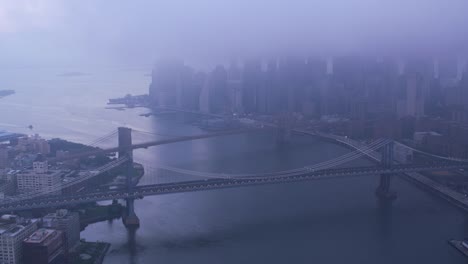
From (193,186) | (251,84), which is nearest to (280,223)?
(193,186)

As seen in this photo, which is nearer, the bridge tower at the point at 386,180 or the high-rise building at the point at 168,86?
the bridge tower at the point at 386,180

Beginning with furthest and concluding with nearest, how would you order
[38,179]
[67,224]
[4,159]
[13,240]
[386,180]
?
[4,159], [386,180], [38,179], [67,224], [13,240]

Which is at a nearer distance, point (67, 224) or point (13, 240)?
point (13, 240)

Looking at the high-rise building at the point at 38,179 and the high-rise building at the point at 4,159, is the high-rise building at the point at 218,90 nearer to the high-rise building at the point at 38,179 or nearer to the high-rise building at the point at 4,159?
the high-rise building at the point at 4,159

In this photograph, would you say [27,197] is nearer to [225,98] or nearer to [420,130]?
[420,130]

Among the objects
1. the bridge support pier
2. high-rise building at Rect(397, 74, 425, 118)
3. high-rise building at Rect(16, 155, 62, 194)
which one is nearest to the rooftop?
the bridge support pier

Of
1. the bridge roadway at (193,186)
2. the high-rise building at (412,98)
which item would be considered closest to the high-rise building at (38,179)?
the bridge roadway at (193,186)

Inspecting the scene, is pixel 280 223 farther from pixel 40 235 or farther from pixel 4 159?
pixel 4 159
